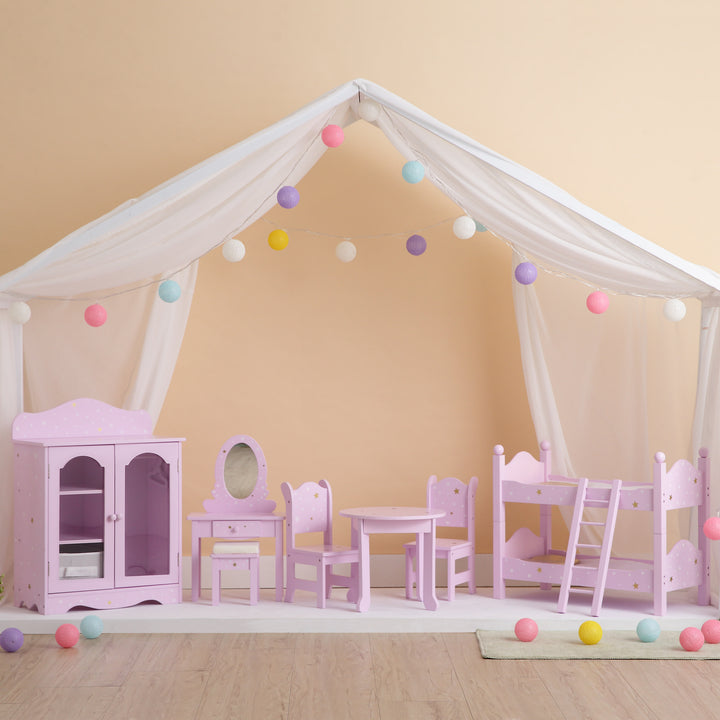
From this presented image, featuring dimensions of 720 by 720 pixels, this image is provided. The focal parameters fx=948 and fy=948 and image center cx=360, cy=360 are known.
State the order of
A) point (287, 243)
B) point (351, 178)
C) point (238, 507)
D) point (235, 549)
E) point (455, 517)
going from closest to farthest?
point (235, 549)
point (238, 507)
point (455, 517)
point (287, 243)
point (351, 178)

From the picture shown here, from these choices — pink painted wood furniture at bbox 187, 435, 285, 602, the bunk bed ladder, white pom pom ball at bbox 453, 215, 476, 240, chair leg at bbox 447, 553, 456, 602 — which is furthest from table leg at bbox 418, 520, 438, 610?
white pom pom ball at bbox 453, 215, 476, 240

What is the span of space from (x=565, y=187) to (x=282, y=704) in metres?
3.06

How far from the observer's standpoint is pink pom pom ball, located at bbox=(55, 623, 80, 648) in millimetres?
3537

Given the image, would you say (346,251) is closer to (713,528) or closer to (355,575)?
(355,575)

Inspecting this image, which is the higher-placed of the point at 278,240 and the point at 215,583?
the point at 278,240

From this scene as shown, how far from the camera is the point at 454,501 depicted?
4.41 meters

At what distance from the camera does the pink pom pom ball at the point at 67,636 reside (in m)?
3.54

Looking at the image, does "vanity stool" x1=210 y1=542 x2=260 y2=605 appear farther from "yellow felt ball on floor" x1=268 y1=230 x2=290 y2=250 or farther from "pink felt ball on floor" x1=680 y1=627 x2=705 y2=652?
"pink felt ball on floor" x1=680 y1=627 x2=705 y2=652

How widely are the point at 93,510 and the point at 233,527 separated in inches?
23.8

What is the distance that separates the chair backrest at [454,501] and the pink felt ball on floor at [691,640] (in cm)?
112

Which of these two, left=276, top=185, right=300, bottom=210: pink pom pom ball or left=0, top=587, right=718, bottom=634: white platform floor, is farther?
left=276, top=185, right=300, bottom=210: pink pom pom ball

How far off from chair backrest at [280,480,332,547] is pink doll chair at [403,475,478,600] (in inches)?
15.2

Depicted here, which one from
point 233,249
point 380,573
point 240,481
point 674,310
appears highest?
point 233,249

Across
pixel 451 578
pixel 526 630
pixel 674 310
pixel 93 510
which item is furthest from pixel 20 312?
pixel 674 310
